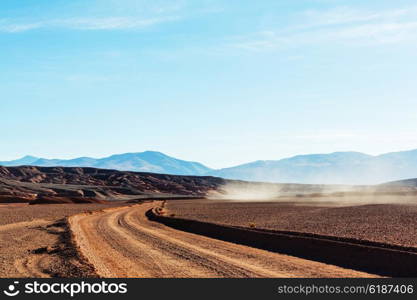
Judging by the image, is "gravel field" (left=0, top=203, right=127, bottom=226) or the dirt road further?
"gravel field" (left=0, top=203, right=127, bottom=226)

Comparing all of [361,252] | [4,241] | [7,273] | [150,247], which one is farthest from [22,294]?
[4,241]

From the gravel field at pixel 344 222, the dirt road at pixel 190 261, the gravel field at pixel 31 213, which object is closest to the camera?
the dirt road at pixel 190 261

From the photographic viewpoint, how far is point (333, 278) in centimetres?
1540

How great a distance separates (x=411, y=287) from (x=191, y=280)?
615 centimetres

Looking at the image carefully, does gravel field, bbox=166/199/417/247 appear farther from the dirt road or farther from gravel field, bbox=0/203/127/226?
gravel field, bbox=0/203/127/226

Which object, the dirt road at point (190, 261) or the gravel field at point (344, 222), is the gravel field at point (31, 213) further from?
the dirt road at point (190, 261)

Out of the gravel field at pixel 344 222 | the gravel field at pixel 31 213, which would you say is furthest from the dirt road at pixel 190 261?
the gravel field at pixel 31 213

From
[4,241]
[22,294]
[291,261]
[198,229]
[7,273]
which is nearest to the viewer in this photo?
[22,294]

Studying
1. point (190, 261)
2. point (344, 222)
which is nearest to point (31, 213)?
point (344, 222)

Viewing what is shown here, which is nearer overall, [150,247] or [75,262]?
[75,262]

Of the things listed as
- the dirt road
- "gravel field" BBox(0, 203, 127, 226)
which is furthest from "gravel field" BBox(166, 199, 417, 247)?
"gravel field" BBox(0, 203, 127, 226)

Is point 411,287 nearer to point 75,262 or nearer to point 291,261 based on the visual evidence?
point 291,261

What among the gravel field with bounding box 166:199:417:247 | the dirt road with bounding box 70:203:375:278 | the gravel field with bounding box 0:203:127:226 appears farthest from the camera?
the gravel field with bounding box 0:203:127:226

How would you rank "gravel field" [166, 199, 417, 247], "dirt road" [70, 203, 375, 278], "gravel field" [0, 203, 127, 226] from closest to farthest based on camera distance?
"dirt road" [70, 203, 375, 278]
"gravel field" [166, 199, 417, 247]
"gravel field" [0, 203, 127, 226]
